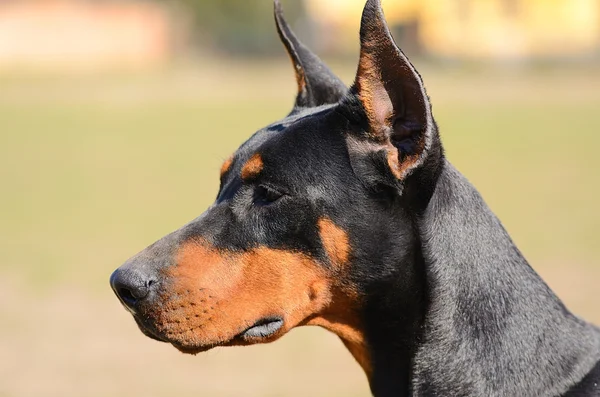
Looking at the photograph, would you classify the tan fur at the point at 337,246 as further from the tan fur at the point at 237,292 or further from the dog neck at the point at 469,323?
the dog neck at the point at 469,323

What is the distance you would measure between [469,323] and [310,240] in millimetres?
783

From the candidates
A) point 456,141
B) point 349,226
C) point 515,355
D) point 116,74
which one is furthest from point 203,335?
point 116,74

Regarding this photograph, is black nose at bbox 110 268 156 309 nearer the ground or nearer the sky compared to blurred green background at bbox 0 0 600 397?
nearer the sky

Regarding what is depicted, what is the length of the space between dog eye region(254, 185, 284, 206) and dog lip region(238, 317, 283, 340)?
1.76ft

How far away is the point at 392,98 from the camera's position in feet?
12.4

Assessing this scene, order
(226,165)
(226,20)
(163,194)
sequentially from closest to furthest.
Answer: (226,165)
(163,194)
(226,20)

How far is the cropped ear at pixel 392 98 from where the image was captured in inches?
140

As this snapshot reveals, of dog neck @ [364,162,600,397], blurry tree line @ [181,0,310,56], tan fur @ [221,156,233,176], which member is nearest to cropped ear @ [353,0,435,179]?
dog neck @ [364,162,600,397]

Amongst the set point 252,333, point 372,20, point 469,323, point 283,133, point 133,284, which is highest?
point 372,20

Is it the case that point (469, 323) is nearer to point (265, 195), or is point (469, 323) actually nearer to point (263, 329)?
point (263, 329)

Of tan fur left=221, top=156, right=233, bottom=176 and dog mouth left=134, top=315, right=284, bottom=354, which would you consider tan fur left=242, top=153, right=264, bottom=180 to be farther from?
dog mouth left=134, top=315, right=284, bottom=354

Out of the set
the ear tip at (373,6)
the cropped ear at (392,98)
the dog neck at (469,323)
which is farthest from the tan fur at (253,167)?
the ear tip at (373,6)

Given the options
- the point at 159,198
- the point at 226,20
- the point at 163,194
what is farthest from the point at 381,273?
the point at 226,20

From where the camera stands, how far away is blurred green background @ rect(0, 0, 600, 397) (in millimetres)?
8234
